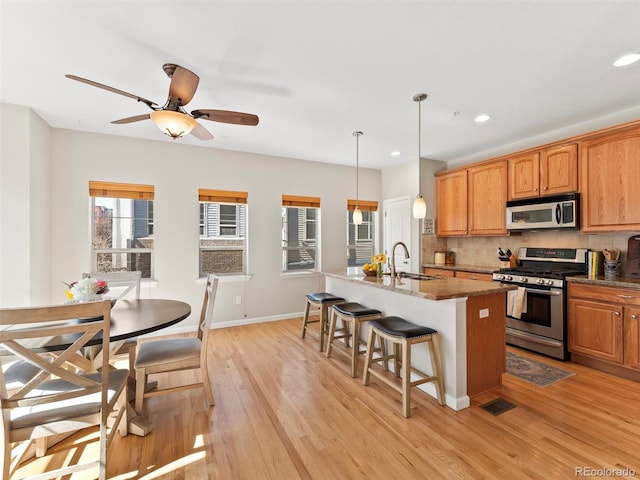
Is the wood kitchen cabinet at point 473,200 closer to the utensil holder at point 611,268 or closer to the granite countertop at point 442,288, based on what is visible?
the utensil holder at point 611,268

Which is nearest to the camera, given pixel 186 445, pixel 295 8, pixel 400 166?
pixel 295 8

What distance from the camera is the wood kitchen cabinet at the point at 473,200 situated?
4.14 m

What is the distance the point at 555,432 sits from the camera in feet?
6.59

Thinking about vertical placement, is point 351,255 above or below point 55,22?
below

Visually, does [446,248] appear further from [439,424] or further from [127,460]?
[127,460]

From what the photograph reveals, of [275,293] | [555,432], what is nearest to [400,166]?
[275,293]

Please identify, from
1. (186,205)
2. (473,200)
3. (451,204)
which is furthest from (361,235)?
(186,205)

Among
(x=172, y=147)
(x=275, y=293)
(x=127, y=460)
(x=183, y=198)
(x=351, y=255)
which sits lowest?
(x=127, y=460)

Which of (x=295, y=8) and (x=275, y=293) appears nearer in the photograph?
(x=295, y=8)

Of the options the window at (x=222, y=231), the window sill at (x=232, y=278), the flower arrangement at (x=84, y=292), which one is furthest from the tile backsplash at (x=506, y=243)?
the flower arrangement at (x=84, y=292)

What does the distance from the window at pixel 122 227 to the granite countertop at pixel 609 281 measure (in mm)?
5157

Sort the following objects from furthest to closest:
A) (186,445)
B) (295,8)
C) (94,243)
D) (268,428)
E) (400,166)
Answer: (400,166), (94,243), (268,428), (186,445), (295,8)

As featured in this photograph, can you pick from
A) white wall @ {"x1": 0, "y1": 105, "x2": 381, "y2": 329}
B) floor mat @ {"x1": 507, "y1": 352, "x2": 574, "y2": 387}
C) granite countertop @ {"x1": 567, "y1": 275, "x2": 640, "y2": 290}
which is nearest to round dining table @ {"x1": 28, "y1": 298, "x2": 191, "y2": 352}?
white wall @ {"x1": 0, "y1": 105, "x2": 381, "y2": 329}

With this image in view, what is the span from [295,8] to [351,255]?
438cm
